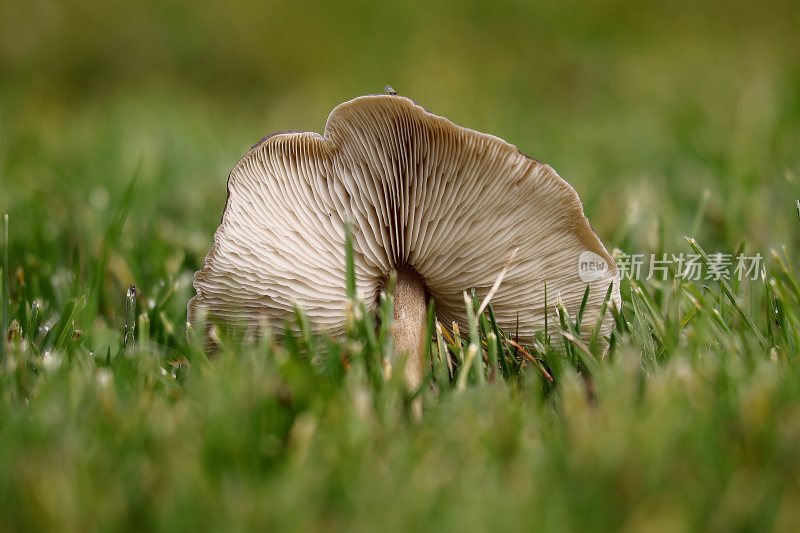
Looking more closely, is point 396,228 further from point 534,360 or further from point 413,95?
point 413,95

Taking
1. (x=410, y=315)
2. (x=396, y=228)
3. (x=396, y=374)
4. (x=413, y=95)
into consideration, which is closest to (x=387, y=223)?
(x=396, y=228)

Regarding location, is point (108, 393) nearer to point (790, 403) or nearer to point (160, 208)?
point (790, 403)

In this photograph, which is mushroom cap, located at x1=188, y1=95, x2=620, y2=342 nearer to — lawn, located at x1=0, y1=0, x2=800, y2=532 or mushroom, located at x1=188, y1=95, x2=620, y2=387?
mushroom, located at x1=188, y1=95, x2=620, y2=387

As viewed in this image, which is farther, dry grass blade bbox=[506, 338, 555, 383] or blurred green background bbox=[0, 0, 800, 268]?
blurred green background bbox=[0, 0, 800, 268]

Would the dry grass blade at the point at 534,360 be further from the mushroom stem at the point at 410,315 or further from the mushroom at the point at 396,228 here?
the mushroom stem at the point at 410,315

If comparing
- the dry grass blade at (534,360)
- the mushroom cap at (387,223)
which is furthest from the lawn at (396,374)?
the mushroom cap at (387,223)

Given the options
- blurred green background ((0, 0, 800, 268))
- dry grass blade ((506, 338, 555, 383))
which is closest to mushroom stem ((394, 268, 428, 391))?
dry grass blade ((506, 338, 555, 383))
